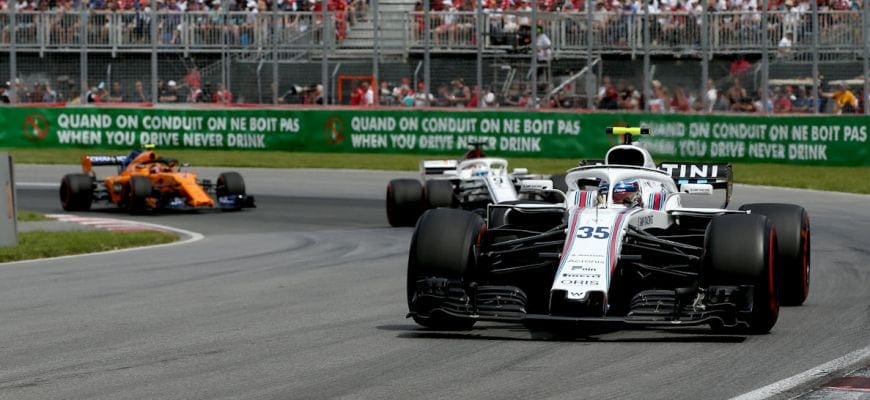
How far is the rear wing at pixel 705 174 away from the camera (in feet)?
48.5

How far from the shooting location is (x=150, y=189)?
981 inches

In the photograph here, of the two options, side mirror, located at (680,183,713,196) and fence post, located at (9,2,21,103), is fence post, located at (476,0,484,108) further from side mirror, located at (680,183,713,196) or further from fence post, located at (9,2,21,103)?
side mirror, located at (680,183,713,196)

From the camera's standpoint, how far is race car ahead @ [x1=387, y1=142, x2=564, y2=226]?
21938 millimetres

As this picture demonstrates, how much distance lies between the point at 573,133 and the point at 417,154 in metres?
3.88

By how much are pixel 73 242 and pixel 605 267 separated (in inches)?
393

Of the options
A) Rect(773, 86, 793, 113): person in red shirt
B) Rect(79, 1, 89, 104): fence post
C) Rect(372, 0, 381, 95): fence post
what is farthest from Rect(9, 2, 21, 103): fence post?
Rect(773, 86, 793, 113): person in red shirt

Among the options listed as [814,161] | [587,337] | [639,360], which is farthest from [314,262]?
[814,161]

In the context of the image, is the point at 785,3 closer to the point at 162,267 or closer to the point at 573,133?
the point at 573,133

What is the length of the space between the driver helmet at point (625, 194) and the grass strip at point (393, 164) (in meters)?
16.8

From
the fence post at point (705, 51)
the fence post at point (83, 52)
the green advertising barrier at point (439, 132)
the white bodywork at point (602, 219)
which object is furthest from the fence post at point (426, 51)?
the white bodywork at point (602, 219)

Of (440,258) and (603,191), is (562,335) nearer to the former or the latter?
(440,258)

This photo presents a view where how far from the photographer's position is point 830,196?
2706 centimetres

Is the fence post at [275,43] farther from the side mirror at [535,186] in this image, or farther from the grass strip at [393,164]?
the side mirror at [535,186]

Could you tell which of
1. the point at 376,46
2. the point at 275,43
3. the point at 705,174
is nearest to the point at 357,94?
the point at 376,46
